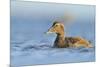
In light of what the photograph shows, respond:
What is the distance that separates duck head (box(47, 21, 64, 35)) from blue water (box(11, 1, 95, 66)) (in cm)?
4

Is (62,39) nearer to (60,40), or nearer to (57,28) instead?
(60,40)

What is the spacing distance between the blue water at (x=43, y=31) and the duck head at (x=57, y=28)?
0.14ft

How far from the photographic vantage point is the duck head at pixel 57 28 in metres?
2.46

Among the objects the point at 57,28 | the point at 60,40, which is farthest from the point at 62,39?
the point at 57,28

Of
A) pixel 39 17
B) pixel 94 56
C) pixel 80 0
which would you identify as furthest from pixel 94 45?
pixel 39 17

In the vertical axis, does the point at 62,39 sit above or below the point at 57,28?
below

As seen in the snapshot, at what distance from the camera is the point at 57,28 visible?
2.50 metres

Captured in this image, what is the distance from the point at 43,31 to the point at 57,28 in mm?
183

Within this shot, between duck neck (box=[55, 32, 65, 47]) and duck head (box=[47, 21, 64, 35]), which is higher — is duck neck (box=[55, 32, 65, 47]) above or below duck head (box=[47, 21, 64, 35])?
below

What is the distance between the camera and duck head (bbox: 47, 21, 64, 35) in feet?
8.09

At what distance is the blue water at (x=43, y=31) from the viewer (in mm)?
2318

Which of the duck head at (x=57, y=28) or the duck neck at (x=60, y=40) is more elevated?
the duck head at (x=57, y=28)

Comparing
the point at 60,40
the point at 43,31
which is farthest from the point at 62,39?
the point at 43,31

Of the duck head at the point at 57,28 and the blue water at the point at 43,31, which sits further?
the duck head at the point at 57,28
